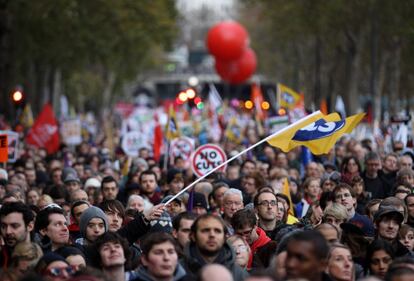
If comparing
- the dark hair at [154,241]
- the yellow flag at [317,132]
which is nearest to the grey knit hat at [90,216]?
the dark hair at [154,241]

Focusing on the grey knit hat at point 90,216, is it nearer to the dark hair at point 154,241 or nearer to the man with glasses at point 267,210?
the man with glasses at point 267,210

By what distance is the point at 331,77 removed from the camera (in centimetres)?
5141

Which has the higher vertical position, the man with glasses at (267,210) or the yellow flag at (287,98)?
the yellow flag at (287,98)

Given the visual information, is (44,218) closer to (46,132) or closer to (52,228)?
(52,228)

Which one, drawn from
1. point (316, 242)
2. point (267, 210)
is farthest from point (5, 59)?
point (316, 242)

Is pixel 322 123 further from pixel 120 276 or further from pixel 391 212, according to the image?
pixel 120 276

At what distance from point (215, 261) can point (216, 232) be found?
0.21 metres

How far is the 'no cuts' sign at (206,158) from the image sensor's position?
1855 cm

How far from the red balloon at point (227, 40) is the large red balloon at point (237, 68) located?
1261mm

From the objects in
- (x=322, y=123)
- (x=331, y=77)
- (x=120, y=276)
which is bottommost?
(x=120, y=276)

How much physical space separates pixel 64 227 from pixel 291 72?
209ft

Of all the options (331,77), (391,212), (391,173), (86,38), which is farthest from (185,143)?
(331,77)

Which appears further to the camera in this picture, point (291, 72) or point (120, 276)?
point (291, 72)

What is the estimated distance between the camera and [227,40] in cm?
4806
